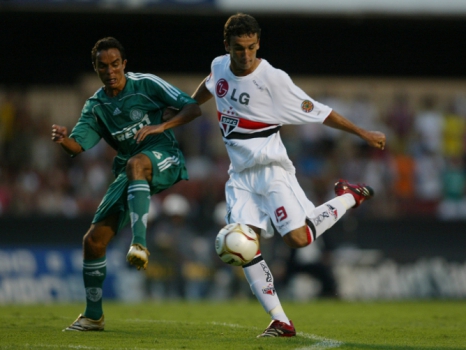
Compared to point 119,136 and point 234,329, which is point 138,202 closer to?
point 119,136

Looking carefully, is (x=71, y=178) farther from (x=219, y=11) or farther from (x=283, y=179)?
(x=283, y=179)

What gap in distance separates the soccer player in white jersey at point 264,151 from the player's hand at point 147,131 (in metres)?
0.58

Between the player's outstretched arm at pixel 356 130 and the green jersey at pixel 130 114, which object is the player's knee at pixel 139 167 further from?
the player's outstretched arm at pixel 356 130

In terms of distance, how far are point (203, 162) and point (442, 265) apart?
5.61 metres

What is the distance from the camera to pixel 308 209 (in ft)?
23.9

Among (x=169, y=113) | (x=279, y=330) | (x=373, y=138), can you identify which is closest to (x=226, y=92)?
(x=169, y=113)

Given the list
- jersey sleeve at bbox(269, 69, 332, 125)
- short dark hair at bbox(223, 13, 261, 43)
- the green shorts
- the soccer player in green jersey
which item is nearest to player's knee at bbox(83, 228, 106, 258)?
the soccer player in green jersey

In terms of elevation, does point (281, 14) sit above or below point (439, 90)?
above

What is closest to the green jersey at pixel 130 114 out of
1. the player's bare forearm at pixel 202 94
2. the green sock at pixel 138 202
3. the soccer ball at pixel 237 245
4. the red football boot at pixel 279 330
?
the player's bare forearm at pixel 202 94

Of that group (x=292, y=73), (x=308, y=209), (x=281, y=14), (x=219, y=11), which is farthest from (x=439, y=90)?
(x=308, y=209)

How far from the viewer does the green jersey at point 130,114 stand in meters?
7.55

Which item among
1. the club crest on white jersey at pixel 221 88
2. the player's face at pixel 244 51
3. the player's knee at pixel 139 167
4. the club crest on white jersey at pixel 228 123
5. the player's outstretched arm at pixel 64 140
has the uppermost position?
the player's face at pixel 244 51

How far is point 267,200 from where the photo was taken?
7168 mm

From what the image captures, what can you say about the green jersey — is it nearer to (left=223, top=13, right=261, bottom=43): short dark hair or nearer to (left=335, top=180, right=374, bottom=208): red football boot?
(left=223, top=13, right=261, bottom=43): short dark hair
